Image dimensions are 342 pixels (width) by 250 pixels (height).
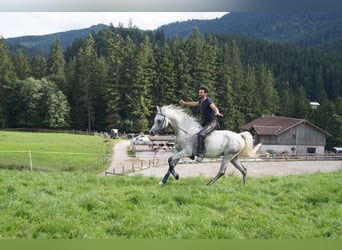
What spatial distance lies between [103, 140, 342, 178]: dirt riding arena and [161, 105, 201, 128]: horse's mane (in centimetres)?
920

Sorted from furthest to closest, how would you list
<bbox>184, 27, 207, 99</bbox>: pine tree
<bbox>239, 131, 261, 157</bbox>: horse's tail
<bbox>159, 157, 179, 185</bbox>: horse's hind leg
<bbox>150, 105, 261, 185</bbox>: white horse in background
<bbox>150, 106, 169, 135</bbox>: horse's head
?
<bbox>184, 27, 207, 99</bbox>: pine tree, <bbox>239, 131, 261, 157</bbox>: horse's tail, <bbox>150, 106, 169, 135</bbox>: horse's head, <bbox>150, 105, 261, 185</bbox>: white horse in background, <bbox>159, 157, 179, 185</bbox>: horse's hind leg

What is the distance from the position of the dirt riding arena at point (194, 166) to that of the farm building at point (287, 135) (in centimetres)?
260

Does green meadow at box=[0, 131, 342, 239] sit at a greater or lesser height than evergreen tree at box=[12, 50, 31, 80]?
lesser

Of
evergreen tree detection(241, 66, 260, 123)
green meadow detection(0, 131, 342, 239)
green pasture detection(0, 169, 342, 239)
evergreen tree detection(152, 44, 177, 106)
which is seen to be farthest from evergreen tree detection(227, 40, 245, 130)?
green pasture detection(0, 169, 342, 239)

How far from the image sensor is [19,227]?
154 inches

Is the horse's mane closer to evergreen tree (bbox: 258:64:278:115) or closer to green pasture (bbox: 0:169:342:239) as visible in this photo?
green pasture (bbox: 0:169:342:239)

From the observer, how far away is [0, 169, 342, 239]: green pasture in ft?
12.8

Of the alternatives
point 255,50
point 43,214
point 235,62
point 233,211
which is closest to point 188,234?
point 233,211

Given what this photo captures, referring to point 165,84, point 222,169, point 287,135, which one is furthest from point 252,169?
point 222,169

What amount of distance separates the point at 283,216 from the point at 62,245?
3.03 meters

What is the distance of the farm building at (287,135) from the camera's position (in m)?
26.6

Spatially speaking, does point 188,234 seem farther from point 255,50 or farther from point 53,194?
point 255,50

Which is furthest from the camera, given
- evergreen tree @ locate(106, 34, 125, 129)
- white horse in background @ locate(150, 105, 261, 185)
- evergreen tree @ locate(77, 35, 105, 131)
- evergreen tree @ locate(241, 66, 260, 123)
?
evergreen tree @ locate(77, 35, 105, 131)

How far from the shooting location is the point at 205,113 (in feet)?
22.2
